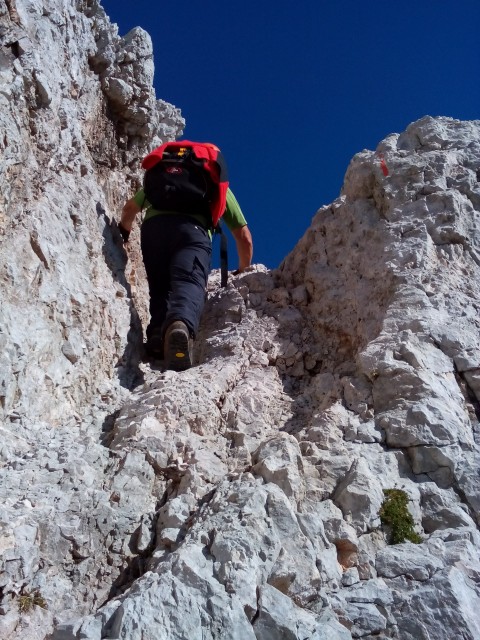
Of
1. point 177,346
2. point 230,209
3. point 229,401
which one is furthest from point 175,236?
point 229,401

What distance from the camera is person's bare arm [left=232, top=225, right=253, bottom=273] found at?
843cm

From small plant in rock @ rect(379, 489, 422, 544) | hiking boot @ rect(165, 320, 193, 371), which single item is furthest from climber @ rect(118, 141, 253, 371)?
small plant in rock @ rect(379, 489, 422, 544)

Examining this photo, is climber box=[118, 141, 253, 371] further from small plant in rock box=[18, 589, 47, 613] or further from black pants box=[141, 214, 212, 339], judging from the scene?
small plant in rock box=[18, 589, 47, 613]

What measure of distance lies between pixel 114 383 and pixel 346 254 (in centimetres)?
329

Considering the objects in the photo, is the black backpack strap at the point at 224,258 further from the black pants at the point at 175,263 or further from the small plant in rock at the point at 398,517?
the small plant in rock at the point at 398,517

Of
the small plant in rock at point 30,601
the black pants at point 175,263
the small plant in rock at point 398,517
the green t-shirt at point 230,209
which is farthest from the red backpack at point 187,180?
the small plant in rock at point 30,601

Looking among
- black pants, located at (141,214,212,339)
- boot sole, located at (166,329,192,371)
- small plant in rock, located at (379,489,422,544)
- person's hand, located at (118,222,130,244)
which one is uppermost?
person's hand, located at (118,222,130,244)

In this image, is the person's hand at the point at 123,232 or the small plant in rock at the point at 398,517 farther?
the person's hand at the point at 123,232

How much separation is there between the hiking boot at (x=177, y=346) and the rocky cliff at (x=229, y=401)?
0.55 ft

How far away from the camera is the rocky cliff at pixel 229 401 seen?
3.48 meters

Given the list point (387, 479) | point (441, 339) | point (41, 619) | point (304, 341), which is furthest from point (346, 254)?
point (41, 619)

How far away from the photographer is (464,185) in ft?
25.1

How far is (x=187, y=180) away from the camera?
24.8 ft

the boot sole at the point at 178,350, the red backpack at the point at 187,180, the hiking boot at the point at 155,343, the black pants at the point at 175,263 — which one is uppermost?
the red backpack at the point at 187,180
